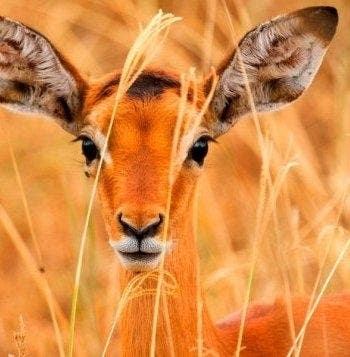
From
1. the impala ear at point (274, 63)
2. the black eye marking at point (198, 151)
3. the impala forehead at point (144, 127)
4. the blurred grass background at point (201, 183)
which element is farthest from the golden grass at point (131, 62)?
the blurred grass background at point (201, 183)

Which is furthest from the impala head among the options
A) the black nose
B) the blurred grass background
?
the blurred grass background

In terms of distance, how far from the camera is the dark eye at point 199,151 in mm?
4762

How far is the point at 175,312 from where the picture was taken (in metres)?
4.78

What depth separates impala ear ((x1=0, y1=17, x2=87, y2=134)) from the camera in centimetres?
497

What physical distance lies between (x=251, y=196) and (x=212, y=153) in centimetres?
82

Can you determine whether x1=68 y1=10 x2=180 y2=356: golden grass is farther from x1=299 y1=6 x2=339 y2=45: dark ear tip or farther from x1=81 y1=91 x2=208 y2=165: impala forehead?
x1=299 y1=6 x2=339 y2=45: dark ear tip

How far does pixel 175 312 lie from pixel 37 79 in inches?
35.6

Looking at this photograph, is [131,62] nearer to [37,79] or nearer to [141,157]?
[141,157]

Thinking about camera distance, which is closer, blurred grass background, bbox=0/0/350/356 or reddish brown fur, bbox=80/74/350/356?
reddish brown fur, bbox=80/74/350/356

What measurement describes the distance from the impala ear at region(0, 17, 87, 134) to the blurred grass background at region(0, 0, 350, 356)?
0.94m

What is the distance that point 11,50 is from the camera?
5.10 metres

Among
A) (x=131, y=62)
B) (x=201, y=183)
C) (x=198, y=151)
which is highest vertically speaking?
(x=131, y=62)

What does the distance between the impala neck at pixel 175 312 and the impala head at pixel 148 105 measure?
8 centimetres

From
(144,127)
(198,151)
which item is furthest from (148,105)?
(198,151)
